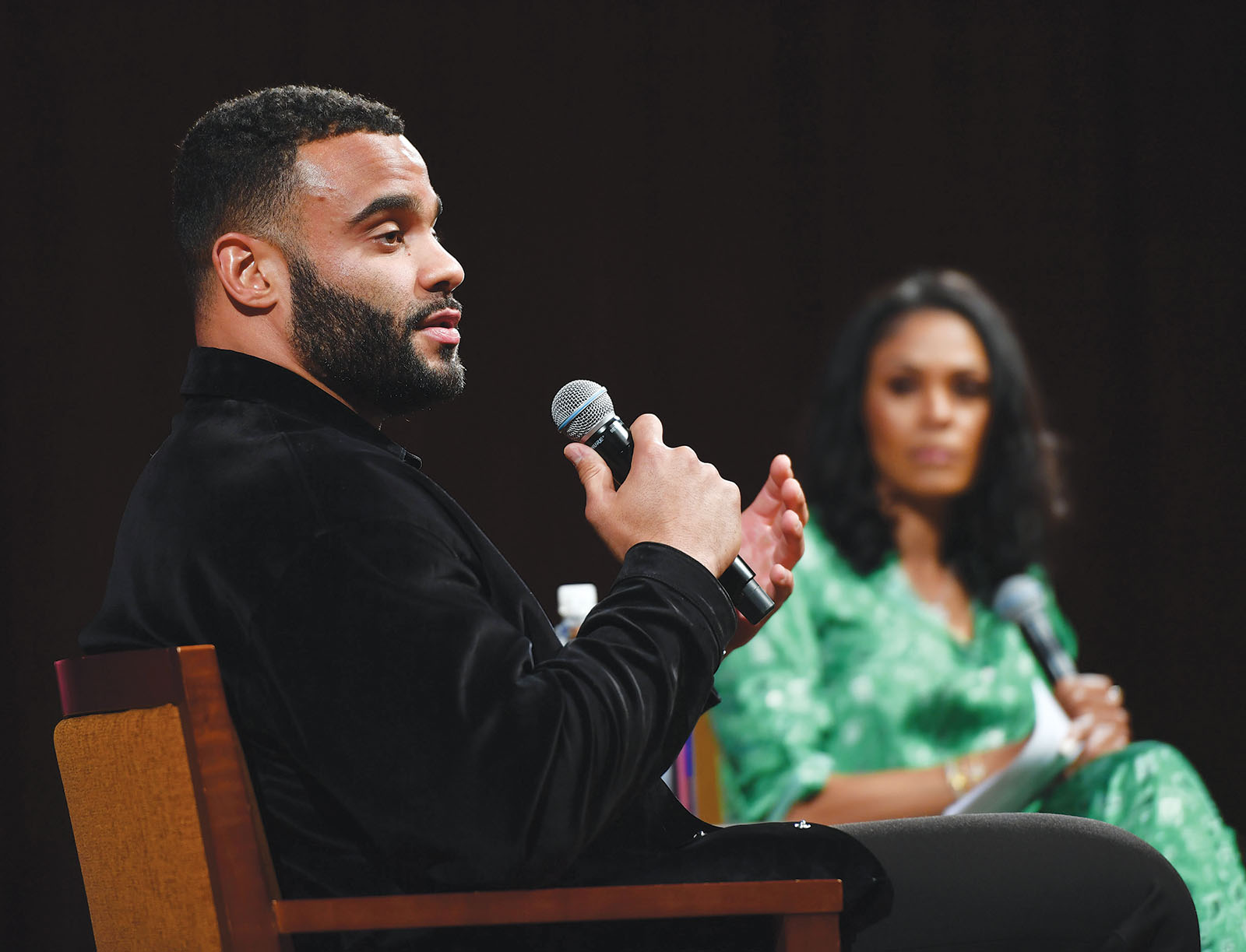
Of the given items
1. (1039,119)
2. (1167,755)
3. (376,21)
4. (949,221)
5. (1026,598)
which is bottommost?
(1167,755)

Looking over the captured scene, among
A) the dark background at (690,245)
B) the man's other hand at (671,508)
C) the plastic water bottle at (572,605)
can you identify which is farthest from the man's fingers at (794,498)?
the dark background at (690,245)

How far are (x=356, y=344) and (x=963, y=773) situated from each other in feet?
4.93

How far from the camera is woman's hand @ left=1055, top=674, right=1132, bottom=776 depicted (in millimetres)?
2049

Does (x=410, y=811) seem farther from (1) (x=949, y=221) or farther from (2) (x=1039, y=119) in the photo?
(2) (x=1039, y=119)

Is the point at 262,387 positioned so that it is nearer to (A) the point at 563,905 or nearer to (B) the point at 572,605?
(A) the point at 563,905

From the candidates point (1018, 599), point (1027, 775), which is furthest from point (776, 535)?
point (1018, 599)

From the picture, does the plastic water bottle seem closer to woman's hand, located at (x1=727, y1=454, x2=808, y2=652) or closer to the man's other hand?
woman's hand, located at (x1=727, y1=454, x2=808, y2=652)

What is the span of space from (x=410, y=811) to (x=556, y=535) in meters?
2.10

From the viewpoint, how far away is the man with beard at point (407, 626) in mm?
764

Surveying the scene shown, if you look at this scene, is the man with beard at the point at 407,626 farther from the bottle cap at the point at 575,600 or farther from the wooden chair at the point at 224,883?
the bottle cap at the point at 575,600

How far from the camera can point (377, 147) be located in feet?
3.42

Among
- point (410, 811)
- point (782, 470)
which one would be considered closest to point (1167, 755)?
point (782, 470)

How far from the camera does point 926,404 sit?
2467 millimetres

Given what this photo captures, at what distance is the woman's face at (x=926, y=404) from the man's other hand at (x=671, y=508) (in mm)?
1574
